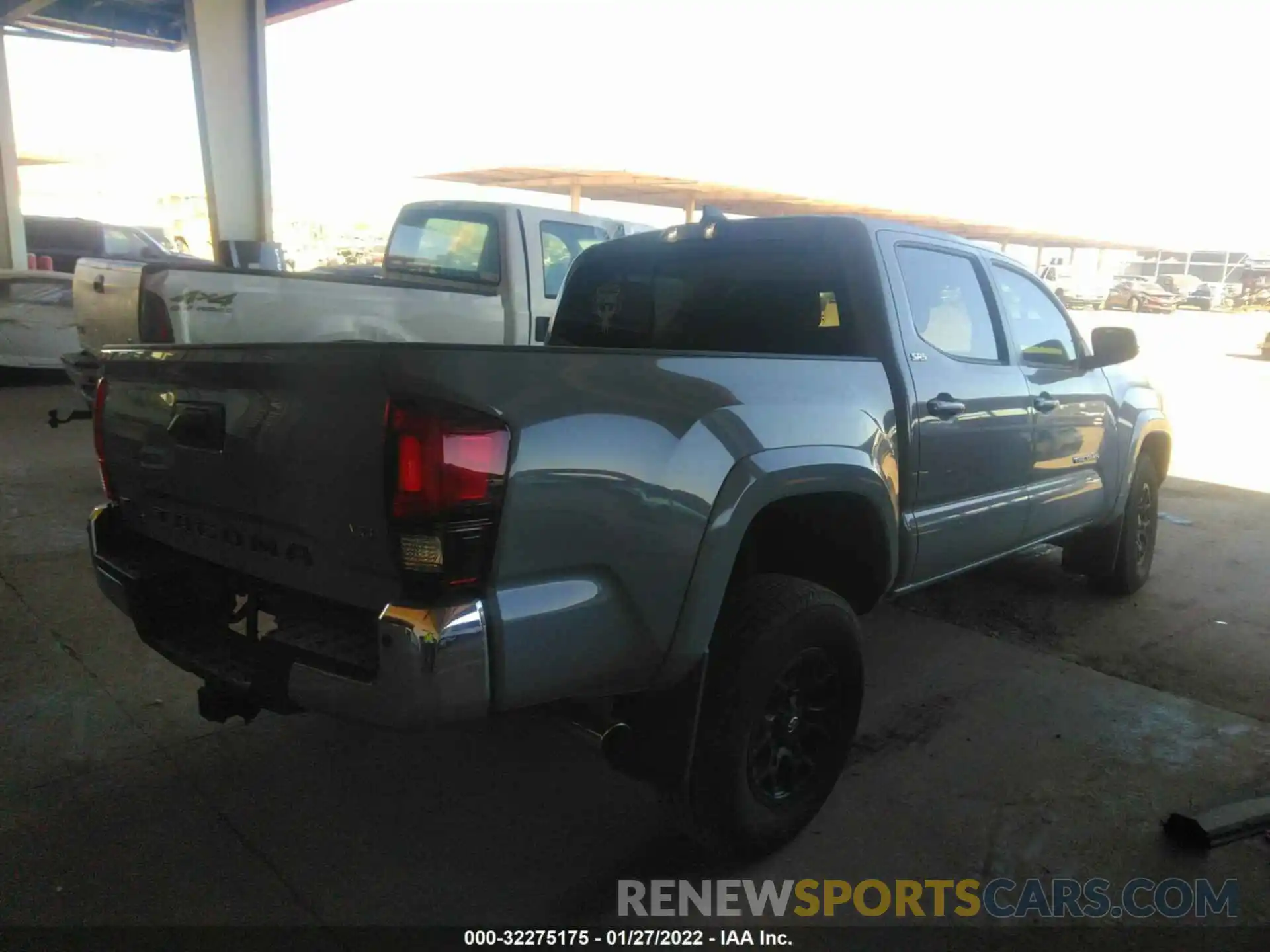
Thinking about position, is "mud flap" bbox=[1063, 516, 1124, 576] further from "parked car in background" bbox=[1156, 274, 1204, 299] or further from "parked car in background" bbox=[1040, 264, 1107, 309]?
"parked car in background" bbox=[1156, 274, 1204, 299]

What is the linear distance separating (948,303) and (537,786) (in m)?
2.36

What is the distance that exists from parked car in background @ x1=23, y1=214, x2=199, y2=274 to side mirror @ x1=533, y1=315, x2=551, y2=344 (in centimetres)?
820

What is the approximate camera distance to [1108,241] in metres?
41.0

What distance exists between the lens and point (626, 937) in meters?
2.45

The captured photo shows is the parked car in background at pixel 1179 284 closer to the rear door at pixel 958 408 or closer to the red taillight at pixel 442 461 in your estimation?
the rear door at pixel 958 408

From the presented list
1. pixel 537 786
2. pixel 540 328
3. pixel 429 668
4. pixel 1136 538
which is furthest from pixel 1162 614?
pixel 429 668

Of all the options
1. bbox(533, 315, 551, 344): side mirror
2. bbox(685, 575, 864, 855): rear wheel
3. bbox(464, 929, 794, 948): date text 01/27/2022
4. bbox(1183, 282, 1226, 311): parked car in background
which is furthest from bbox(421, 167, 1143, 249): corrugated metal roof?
bbox(464, 929, 794, 948): date text 01/27/2022

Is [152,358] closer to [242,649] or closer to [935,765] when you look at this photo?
[242,649]

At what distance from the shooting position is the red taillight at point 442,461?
191 centimetres

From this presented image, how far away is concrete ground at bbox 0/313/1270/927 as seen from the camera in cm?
259

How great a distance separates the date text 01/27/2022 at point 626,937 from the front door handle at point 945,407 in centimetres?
178

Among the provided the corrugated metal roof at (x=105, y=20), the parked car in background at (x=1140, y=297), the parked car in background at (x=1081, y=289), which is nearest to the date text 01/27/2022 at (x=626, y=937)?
the corrugated metal roof at (x=105, y=20)

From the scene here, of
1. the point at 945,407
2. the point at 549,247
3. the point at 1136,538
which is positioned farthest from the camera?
the point at 549,247

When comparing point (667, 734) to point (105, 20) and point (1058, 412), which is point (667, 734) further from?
point (105, 20)
